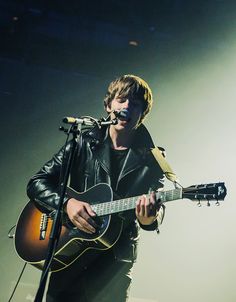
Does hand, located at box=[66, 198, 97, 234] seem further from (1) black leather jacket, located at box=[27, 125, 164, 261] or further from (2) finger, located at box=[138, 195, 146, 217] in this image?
(2) finger, located at box=[138, 195, 146, 217]

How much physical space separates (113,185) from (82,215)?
0.39 meters

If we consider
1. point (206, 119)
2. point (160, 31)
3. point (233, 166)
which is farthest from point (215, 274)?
point (160, 31)

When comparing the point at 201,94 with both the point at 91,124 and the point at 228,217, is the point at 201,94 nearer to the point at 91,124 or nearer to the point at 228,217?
the point at 228,217

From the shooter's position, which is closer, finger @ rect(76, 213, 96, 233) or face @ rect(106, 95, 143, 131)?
finger @ rect(76, 213, 96, 233)

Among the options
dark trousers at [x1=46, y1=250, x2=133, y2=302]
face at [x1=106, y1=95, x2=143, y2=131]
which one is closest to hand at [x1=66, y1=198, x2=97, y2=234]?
dark trousers at [x1=46, y1=250, x2=133, y2=302]

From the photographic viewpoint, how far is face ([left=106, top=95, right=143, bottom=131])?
3279mm

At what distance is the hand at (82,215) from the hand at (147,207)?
33 cm

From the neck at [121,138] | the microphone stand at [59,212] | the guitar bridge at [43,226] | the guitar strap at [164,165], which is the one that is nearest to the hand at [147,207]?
the guitar strap at [164,165]

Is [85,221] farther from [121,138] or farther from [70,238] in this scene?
[121,138]

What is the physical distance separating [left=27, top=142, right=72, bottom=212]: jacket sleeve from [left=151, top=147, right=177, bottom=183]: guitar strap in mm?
693

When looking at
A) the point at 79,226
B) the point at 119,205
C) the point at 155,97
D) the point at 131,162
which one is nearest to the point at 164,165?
the point at 131,162

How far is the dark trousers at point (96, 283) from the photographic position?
2.75 m

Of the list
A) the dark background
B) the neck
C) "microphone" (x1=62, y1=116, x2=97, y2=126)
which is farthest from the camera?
the dark background

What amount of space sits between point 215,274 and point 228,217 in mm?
825
